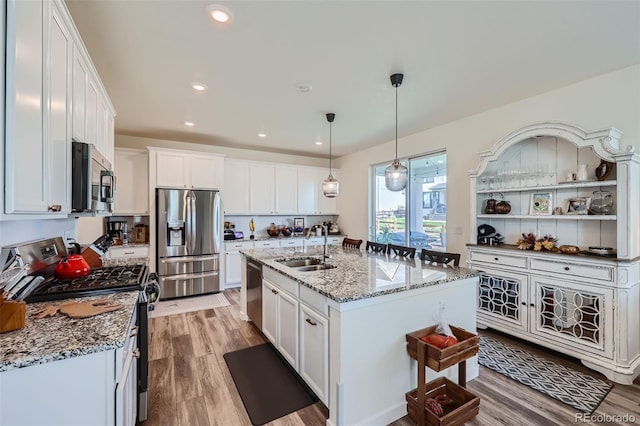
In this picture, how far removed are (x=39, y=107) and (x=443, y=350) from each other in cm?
249

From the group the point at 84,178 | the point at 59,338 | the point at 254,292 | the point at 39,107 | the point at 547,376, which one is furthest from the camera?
the point at 254,292

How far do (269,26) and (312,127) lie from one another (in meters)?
2.34

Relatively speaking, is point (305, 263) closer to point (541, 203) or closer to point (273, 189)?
point (541, 203)

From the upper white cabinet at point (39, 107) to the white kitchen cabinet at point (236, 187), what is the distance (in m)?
3.58

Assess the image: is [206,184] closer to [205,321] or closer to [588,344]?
[205,321]

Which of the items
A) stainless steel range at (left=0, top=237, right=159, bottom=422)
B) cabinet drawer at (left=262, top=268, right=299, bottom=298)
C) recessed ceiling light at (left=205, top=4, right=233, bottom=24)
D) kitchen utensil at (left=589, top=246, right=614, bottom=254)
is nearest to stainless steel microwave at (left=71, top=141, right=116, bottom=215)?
stainless steel range at (left=0, top=237, right=159, bottom=422)

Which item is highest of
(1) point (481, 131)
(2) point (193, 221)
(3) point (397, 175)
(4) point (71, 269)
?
(1) point (481, 131)

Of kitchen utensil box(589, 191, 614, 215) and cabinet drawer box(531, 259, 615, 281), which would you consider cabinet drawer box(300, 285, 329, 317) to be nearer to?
cabinet drawer box(531, 259, 615, 281)

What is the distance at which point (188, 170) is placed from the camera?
15.6ft

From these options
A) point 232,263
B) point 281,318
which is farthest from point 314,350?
point 232,263

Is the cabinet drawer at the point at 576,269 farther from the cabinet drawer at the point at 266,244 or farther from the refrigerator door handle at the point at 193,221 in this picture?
the refrigerator door handle at the point at 193,221

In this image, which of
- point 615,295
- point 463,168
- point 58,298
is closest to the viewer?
point 58,298

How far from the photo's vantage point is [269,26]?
199 centimetres

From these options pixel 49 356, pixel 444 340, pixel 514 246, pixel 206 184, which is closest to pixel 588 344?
pixel 514 246
